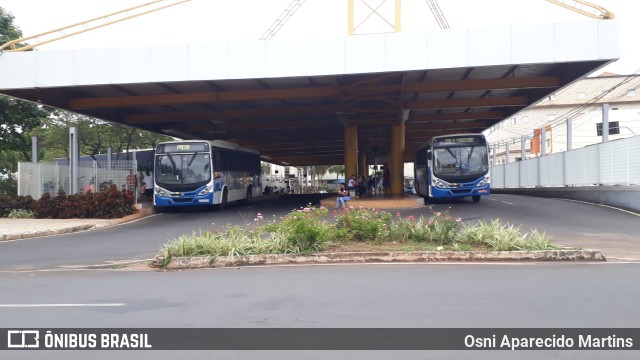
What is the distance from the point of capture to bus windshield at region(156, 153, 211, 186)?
25.9 m

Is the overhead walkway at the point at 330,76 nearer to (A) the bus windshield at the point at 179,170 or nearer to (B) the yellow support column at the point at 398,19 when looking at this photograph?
(B) the yellow support column at the point at 398,19

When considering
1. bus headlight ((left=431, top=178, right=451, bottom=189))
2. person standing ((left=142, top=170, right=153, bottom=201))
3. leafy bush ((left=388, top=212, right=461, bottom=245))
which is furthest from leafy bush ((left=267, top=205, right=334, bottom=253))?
person standing ((left=142, top=170, right=153, bottom=201))

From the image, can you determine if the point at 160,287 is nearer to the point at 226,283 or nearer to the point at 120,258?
the point at 226,283

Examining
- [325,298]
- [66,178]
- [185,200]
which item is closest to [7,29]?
[66,178]

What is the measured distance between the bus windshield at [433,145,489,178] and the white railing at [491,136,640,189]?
16.3ft

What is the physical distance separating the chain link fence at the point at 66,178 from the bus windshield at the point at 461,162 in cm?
1460

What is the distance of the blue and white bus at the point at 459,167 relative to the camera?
1045 inches

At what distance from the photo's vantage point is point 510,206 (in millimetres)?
25734

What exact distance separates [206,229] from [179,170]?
6.76 m

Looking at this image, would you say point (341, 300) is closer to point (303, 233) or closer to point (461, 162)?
point (303, 233)

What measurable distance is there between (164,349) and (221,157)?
21894 mm

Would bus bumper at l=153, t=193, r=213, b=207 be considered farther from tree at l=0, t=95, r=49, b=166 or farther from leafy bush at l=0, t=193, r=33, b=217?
tree at l=0, t=95, r=49, b=166

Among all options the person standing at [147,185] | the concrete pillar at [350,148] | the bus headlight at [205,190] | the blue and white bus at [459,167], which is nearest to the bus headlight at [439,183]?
the blue and white bus at [459,167]

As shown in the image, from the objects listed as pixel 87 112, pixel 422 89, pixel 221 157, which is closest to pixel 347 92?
pixel 422 89
